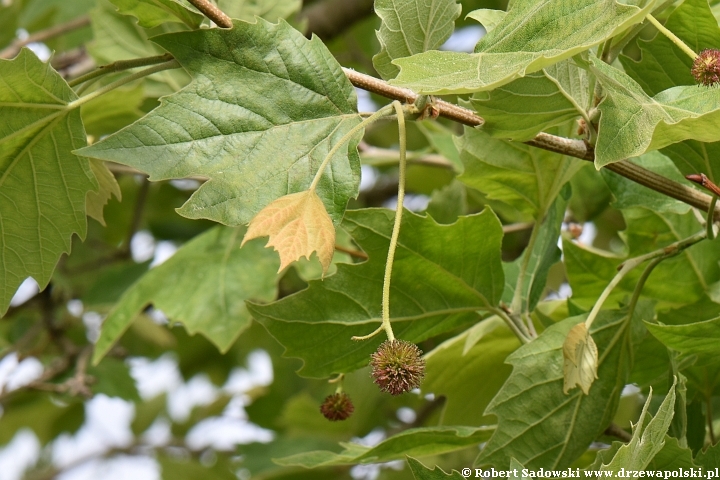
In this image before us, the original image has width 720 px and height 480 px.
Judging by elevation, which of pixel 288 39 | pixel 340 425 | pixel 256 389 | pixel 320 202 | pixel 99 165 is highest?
pixel 288 39

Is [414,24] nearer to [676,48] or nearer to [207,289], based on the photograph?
[676,48]

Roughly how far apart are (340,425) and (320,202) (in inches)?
80.4

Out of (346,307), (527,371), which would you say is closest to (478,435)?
(527,371)

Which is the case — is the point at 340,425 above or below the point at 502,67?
below

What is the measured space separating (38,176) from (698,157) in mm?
1029

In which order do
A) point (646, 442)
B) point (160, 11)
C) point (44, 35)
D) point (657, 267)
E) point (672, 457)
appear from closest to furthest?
point (646, 442) → point (672, 457) → point (160, 11) → point (657, 267) → point (44, 35)

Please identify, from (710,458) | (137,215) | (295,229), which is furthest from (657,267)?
(137,215)

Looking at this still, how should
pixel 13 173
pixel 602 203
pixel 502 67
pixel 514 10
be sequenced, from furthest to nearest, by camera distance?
pixel 602 203 → pixel 13 173 → pixel 514 10 → pixel 502 67

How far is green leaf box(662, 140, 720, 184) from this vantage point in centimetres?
131

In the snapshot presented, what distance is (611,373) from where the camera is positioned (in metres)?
1.32

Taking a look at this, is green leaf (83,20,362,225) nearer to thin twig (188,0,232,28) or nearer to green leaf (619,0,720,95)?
thin twig (188,0,232,28)

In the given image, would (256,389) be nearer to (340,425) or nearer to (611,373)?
(340,425)

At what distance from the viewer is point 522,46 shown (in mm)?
996

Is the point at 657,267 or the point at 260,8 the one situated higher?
the point at 260,8
